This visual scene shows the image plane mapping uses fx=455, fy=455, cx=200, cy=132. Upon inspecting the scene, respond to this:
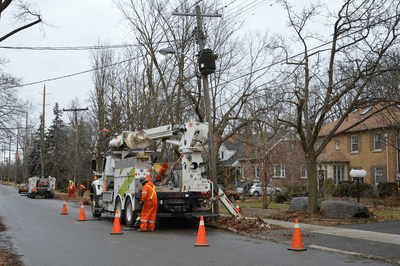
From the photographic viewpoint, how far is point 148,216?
46.7 feet

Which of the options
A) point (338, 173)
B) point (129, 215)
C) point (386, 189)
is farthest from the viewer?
point (338, 173)

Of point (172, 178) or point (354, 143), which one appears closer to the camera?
point (172, 178)

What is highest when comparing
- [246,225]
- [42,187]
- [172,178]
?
[172,178]

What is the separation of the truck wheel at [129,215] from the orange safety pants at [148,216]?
105cm

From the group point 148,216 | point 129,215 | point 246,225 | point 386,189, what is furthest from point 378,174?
point 148,216

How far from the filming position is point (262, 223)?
48.6 feet

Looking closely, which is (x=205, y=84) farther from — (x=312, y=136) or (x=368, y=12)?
(x=368, y=12)

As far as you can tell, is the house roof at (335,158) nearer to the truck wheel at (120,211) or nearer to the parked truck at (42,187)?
the parked truck at (42,187)

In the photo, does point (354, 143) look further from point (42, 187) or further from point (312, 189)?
point (42, 187)

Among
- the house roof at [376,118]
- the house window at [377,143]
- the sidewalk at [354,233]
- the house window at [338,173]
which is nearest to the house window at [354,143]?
the house roof at [376,118]

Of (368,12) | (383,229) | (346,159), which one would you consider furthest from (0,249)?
(346,159)

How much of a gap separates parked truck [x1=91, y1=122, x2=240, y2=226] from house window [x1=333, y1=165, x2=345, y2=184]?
28597 millimetres

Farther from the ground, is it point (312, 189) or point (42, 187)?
point (312, 189)

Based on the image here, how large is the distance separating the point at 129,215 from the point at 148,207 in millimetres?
1911
